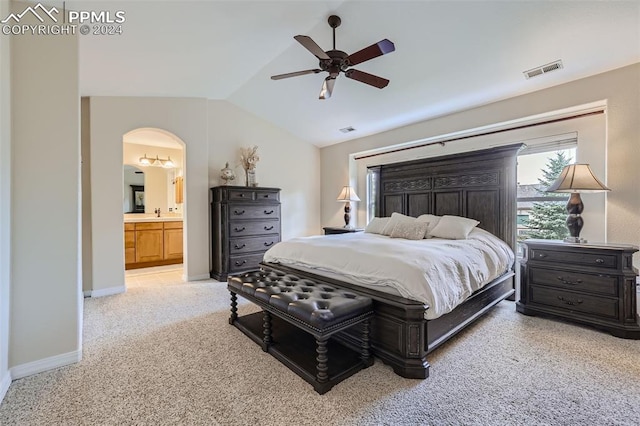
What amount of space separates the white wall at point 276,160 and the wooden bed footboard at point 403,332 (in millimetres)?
3527

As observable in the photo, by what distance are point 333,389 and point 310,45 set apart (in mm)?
2633

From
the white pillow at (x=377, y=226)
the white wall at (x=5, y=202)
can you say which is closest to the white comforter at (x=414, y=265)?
the white pillow at (x=377, y=226)

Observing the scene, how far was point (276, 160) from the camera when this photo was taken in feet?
19.0

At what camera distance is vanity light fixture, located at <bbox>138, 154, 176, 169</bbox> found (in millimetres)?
6004

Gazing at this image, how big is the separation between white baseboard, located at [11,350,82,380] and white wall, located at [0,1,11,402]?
0.07 metres

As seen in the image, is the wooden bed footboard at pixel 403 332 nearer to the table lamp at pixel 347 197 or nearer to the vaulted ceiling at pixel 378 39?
the vaulted ceiling at pixel 378 39

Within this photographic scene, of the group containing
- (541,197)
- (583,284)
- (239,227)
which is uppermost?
(541,197)

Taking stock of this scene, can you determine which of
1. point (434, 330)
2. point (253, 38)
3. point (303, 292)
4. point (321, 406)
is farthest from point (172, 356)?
point (253, 38)

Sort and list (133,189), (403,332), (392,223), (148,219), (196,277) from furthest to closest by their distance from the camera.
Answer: (133,189) < (148,219) < (196,277) < (392,223) < (403,332)

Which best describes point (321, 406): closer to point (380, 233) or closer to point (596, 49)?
point (380, 233)

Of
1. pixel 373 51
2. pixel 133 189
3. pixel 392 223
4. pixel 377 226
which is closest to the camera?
pixel 373 51

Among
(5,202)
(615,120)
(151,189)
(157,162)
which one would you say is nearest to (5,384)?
(5,202)

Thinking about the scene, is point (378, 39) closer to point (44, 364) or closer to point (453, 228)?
point (453, 228)

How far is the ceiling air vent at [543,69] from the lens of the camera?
3.00 meters
